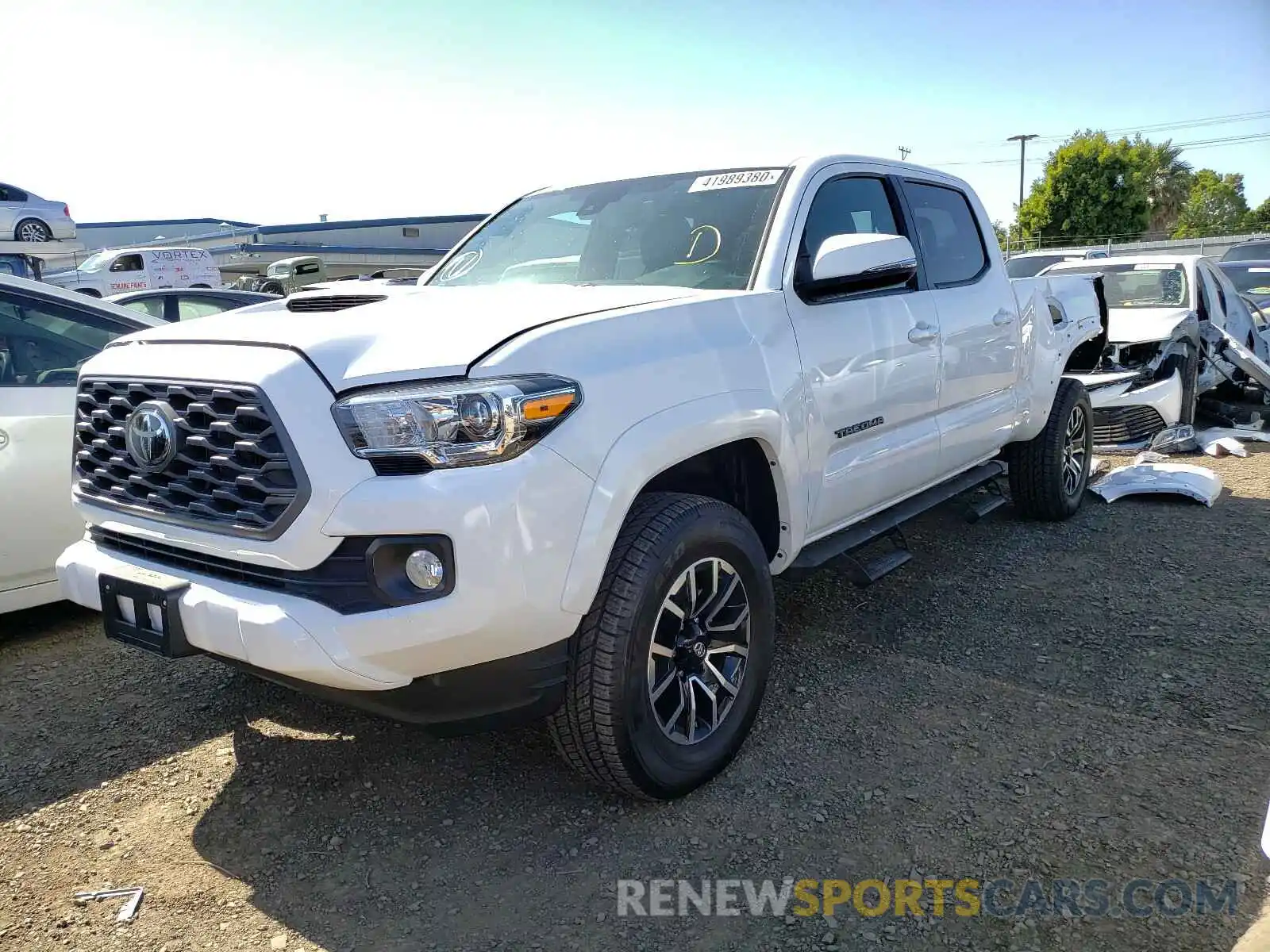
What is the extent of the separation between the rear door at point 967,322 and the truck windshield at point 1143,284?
4667 millimetres

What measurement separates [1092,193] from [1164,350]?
43.4m

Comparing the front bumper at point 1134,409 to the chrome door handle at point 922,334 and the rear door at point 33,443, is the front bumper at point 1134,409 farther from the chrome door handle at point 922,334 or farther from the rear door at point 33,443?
the rear door at point 33,443

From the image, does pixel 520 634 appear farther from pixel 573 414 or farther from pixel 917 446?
pixel 917 446

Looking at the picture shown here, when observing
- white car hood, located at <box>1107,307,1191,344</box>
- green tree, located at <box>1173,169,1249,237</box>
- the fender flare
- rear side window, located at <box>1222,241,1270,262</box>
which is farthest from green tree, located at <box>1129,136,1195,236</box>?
the fender flare

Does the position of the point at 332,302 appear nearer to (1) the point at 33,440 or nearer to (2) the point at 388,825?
(2) the point at 388,825

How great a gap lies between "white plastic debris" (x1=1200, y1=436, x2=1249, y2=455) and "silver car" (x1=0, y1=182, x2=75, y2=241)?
19.5 metres

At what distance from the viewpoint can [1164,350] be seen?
8117mm

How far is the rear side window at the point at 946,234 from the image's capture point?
4363 millimetres

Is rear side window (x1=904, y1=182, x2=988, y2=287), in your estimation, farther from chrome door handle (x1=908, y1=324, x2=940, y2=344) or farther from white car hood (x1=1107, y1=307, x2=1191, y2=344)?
white car hood (x1=1107, y1=307, x2=1191, y2=344)

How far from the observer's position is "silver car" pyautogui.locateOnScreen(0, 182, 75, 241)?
17891mm

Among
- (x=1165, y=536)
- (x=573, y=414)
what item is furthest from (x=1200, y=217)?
(x=573, y=414)

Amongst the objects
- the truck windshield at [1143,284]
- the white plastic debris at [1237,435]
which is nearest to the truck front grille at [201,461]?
the white plastic debris at [1237,435]

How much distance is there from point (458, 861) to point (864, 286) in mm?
2445

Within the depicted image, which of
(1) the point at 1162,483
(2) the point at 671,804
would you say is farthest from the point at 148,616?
(1) the point at 1162,483
